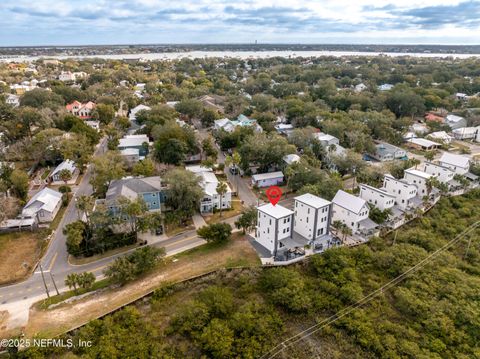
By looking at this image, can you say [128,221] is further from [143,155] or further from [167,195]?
[143,155]

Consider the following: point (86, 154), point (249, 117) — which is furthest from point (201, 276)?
point (249, 117)

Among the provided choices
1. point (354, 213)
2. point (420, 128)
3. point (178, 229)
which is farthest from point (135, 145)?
point (420, 128)

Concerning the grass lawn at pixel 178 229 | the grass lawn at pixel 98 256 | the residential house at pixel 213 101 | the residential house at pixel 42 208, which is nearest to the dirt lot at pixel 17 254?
the residential house at pixel 42 208

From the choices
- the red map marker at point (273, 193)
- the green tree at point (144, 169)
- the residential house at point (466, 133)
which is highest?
the green tree at point (144, 169)

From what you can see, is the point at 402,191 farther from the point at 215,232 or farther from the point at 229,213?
the point at 215,232

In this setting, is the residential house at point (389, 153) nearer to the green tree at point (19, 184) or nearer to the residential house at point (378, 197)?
the residential house at point (378, 197)
